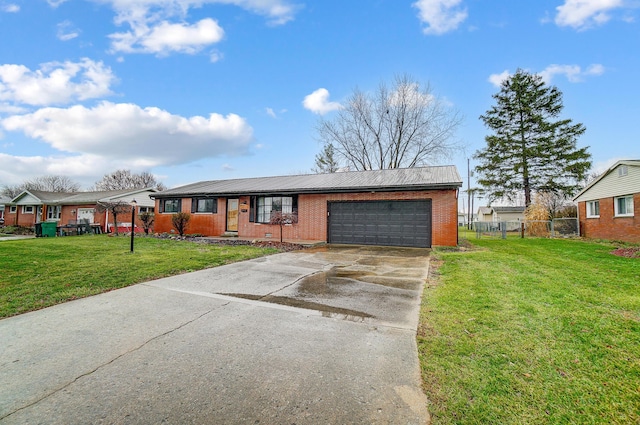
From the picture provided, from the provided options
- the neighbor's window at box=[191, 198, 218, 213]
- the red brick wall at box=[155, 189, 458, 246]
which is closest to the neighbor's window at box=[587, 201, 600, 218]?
the red brick wall at box=[155, 189, 458, 246]

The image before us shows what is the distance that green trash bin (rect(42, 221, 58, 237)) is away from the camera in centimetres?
1750

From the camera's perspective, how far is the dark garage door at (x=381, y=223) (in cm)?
1195

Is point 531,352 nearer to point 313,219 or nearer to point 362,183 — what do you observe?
point 362,183

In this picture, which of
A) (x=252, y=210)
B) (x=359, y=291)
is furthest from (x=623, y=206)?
(x=252, y=210)

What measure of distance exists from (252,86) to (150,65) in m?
4.49

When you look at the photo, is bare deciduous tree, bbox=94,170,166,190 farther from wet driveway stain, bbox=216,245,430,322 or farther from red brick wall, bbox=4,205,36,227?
wet driveway stain, bbox=216,245,430,322

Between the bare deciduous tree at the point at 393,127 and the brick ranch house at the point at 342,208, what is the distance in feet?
39.7

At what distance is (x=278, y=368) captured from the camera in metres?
2.46

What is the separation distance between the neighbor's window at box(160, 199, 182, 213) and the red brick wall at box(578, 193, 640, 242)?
24210 millimetres

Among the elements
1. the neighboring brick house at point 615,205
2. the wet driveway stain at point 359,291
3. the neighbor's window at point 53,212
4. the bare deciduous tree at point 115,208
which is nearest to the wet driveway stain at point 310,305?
the wet driveway stain at point 359,291

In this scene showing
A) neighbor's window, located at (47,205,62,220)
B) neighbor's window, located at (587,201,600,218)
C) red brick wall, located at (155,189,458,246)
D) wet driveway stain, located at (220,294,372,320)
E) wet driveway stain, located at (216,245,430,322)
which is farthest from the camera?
neighbor's window, located at (47,205,62,220)

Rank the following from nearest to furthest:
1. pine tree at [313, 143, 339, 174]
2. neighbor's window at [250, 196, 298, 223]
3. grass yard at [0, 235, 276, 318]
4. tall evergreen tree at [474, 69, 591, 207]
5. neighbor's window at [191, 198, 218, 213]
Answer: grass yard at [0, 235, 276, 318], neighbor's window at [250, 196, 298, 223], neighbor's window at [191, 198, 218, 213], tall evergreen tree at [474, 69, 591, 207], pine tree at [313, 143, 339, 174]

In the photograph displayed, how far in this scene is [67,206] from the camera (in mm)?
26359

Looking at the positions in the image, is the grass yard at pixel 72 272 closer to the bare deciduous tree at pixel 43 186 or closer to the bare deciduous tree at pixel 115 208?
the bare deciduous tree at pixel 115 208
